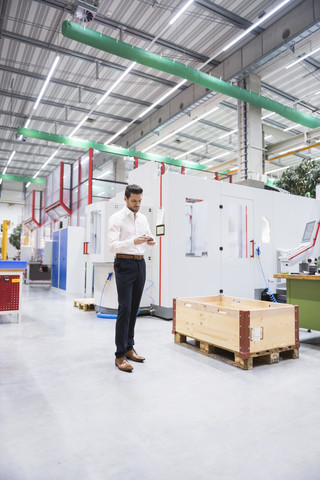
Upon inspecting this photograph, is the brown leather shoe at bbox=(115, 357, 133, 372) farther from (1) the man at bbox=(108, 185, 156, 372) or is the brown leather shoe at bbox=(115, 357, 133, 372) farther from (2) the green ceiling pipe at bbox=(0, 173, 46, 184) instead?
(2) the green ceiling pipe at bbox=(0, 173, 46, 184)

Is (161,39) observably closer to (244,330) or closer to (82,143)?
(82,143)

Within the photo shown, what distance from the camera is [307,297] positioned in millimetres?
3740

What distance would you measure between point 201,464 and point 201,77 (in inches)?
287

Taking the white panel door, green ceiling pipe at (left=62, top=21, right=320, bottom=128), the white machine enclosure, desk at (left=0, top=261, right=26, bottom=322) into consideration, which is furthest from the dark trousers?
green ceiling pipe at (left=62, top=21, right=320, bottom=128)

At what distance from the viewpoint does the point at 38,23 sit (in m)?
6.88

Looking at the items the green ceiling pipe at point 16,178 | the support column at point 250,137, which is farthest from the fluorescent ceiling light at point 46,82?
the green ceiling pipe at point 16,178

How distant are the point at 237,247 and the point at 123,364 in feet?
12.6

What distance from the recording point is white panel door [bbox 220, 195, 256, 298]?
5.76 m

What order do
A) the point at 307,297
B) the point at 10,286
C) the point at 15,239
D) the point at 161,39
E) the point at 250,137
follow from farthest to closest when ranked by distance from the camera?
the point at 15,239 < the point at 250,137 < the point at 161,39 < the point at 10,286 < the point at 307,297

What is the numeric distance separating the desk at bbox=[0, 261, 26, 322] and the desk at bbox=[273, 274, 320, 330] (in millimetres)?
3583

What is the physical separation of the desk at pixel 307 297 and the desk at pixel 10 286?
3583mm

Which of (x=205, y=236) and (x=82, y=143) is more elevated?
(x=82, y=143)

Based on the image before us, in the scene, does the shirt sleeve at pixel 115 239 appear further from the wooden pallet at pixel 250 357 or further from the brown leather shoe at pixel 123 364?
the wooden pallet at pixel 250 357

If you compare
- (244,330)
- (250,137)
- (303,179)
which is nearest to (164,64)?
(250,137)
